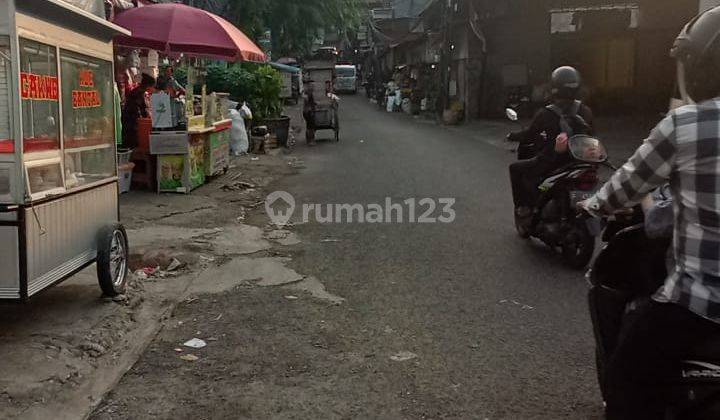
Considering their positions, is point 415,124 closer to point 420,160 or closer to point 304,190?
point 420,160

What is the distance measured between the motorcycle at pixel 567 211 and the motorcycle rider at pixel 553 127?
0.21 meters

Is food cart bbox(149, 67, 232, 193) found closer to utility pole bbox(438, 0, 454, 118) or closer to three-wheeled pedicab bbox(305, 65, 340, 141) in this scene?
three-wheeled pedicab bbox(305, 65, 340, 141)

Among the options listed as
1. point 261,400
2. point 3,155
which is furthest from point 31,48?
point 261,400

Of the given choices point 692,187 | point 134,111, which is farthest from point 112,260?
point 134,111

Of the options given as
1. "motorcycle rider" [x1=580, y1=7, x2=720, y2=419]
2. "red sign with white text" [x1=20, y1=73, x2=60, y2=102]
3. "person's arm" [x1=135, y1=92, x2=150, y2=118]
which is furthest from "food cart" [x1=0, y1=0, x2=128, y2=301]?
"person's arm" [x1=135, y1=92, x2=150, y2=118]

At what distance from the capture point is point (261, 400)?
405 centimetres

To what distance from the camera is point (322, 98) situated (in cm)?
2195

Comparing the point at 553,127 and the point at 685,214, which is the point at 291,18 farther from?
the point at 685,214

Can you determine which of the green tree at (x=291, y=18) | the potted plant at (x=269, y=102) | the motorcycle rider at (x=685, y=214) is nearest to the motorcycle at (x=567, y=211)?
the motorcycle rider at (x=685, y=214)

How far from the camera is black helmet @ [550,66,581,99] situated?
23.5ft

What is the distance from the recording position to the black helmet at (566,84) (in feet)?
23.5

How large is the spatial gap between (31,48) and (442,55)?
27758 mm

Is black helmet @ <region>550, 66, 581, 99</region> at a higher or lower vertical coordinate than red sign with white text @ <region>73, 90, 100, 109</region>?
higher

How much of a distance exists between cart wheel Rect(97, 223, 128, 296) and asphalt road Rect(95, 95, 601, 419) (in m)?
0.55
